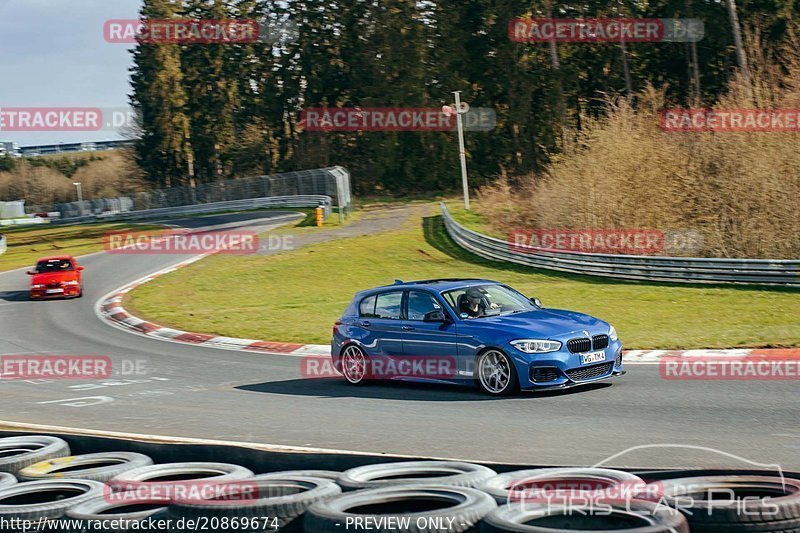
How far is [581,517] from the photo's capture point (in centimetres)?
534

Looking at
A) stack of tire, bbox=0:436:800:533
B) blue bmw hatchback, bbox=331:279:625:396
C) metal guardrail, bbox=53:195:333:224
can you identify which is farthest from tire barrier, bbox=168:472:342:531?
metal guardrail, bbox=53:195:333:224

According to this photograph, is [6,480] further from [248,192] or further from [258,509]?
[248,192]

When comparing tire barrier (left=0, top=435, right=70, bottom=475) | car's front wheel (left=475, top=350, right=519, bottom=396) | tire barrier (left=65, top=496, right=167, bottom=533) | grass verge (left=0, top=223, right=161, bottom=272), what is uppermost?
grass verge (left=0, top=223, right=161, bottom=272)

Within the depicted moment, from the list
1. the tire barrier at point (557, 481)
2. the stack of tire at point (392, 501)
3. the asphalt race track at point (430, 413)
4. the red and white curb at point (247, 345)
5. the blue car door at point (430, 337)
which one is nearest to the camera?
the stack of tire at point (392, 501)

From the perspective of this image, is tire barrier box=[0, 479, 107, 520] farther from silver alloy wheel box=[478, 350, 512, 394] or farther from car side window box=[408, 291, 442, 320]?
car side window box=[408, 291, 442, 320]

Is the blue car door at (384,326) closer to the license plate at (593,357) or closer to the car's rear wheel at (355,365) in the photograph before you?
the car's rear wheel at (355,365)

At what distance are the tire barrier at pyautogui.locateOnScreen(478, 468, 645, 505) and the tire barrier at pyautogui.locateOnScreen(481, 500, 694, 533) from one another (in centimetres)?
32

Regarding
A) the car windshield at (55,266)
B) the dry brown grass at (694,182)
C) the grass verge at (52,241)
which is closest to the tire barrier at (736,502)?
the dry brown grass at (694,182)

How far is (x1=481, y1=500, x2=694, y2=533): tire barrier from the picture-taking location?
5109 mm

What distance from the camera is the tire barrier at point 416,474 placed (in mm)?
6270

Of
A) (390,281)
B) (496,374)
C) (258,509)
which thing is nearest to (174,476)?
(258,509)

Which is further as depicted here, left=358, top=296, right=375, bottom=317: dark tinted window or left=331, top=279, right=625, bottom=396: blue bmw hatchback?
left=358, top=296, right=375, bottom=317: dark tinted window

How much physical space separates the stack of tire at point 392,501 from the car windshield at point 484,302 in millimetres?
6463

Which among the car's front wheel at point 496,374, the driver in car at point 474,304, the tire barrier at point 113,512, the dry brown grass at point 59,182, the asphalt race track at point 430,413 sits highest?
the dry brown grass at point 59,182
